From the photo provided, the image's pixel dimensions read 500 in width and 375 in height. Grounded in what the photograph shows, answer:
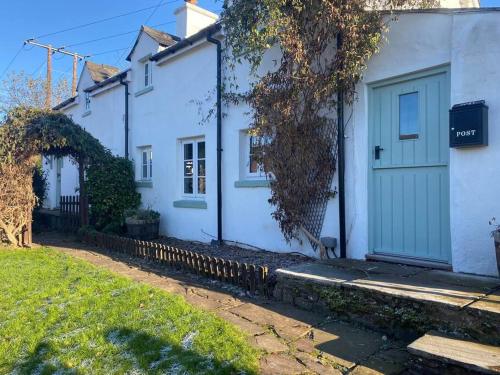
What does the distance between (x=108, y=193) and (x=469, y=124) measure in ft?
29.7

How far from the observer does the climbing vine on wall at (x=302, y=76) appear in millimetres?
5809

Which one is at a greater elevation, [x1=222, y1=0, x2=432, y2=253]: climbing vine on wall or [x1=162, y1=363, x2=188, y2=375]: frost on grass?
[x1=222, y1=0, x2=432, y2=253]: climbing vine on wall

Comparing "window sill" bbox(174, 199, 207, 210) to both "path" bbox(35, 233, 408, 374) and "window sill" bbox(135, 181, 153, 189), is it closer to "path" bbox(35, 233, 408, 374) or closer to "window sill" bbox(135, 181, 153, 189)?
"window sill" bbox(135, 181, 153, 189)

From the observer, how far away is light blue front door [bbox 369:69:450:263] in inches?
206

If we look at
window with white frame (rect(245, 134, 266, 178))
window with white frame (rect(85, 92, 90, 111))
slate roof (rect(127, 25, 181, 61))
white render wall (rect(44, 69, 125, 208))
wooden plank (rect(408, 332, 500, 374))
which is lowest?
wooden plank (rect(408, 332, 500, 374))

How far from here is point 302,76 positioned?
629 centimetres

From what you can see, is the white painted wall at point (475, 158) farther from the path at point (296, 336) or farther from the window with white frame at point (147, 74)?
the window with white frame at point (147, 74)

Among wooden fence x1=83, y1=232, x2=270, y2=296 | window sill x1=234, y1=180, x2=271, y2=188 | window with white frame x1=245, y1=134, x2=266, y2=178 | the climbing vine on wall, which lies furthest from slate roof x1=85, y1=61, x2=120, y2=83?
the climbing vine on wall

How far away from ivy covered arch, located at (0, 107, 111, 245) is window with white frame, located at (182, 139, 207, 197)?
112 inches

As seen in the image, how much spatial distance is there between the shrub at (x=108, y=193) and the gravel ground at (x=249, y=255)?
7.83ft

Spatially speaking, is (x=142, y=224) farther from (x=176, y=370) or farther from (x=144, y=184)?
(x=176, y=370)

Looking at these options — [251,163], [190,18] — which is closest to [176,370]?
[251,163]

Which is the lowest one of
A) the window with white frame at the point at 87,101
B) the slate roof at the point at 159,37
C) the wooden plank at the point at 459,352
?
the wooden plank at the point at 459,352

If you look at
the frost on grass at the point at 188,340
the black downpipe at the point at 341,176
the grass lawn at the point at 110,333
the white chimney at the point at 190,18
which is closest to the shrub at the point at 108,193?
the white chimney at the point at 190,18
